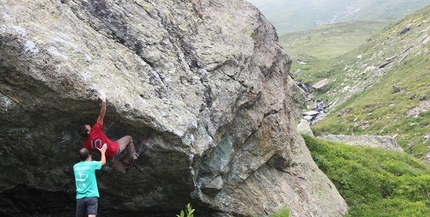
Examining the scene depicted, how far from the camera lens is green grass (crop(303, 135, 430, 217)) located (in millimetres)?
18391

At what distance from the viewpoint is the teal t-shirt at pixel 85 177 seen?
9414 millimetres

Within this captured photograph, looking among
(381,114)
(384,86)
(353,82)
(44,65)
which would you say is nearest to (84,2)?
(44,65)

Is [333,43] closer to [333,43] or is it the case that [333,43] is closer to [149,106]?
[333,43]

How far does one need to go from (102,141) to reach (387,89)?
48756 mm

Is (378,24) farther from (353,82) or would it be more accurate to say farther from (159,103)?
(159,103)

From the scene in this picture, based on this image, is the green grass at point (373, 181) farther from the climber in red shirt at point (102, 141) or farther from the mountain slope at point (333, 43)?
the mountain slope at point (333, 43)

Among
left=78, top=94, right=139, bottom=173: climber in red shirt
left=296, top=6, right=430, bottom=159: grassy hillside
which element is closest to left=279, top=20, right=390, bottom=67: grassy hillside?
left=296, top=6, right=430, bottom=159: grassy hillside

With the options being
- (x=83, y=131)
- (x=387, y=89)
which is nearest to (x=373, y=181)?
(x=83, y=131)

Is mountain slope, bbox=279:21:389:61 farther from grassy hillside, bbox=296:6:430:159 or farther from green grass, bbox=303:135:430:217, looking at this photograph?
green grass, bbox=303:135:430:217

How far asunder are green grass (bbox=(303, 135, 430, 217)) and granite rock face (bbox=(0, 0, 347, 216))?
3.88 m

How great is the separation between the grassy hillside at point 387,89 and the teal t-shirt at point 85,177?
3054cm

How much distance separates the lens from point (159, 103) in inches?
407

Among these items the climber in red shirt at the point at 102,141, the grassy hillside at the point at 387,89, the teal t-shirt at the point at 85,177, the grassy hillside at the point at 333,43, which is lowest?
the grassy hillside at the point at 333,43

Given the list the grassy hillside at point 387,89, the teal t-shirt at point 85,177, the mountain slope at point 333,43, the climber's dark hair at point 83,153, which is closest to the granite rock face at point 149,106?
the climber's dark hair at point 83,153
